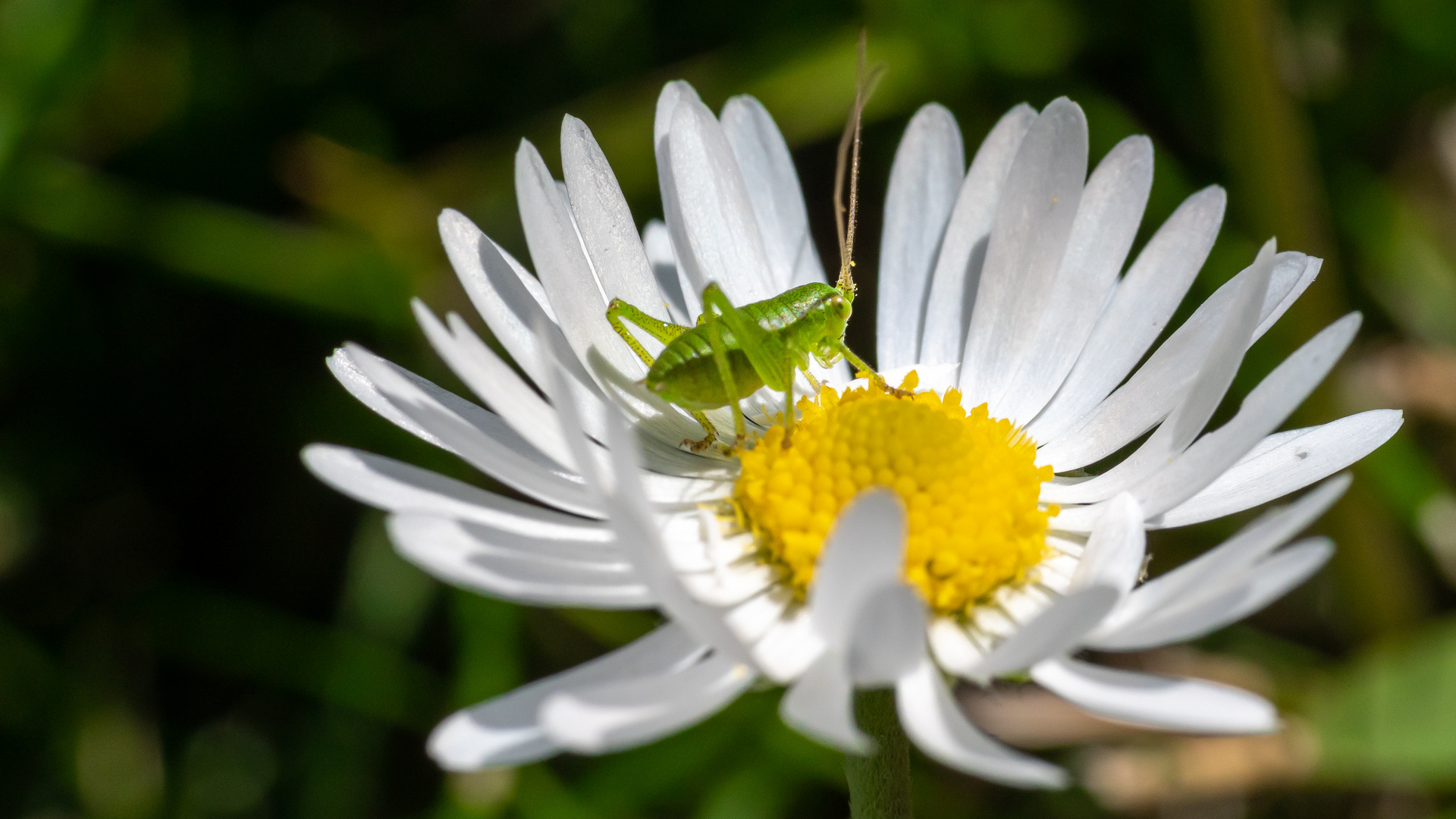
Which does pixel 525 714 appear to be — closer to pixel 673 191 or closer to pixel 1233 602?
pixel 1233 602

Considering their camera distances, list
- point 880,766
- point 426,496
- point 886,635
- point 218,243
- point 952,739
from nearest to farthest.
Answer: point 886,635, point 952,739, point 880,766, point 426,496, point 218,243

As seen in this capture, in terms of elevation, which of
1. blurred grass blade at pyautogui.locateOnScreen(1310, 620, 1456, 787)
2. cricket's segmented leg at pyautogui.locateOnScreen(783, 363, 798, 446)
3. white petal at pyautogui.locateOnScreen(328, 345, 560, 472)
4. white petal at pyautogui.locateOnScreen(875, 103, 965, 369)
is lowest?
blurred grass blade at pyautogui.locateOnScreen(1310, 620, 1456, 787)

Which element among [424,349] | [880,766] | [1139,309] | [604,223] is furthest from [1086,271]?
[424,349]

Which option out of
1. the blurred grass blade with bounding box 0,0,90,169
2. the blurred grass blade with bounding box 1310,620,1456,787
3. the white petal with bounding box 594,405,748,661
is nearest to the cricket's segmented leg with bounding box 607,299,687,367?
the white petal with bounding box 594,405,748,661

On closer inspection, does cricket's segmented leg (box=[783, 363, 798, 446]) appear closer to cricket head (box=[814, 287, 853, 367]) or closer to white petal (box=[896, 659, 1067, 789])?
cricket head (box=[814, 287, 853, 367])

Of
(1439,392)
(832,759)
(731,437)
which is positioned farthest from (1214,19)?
(832,759)
